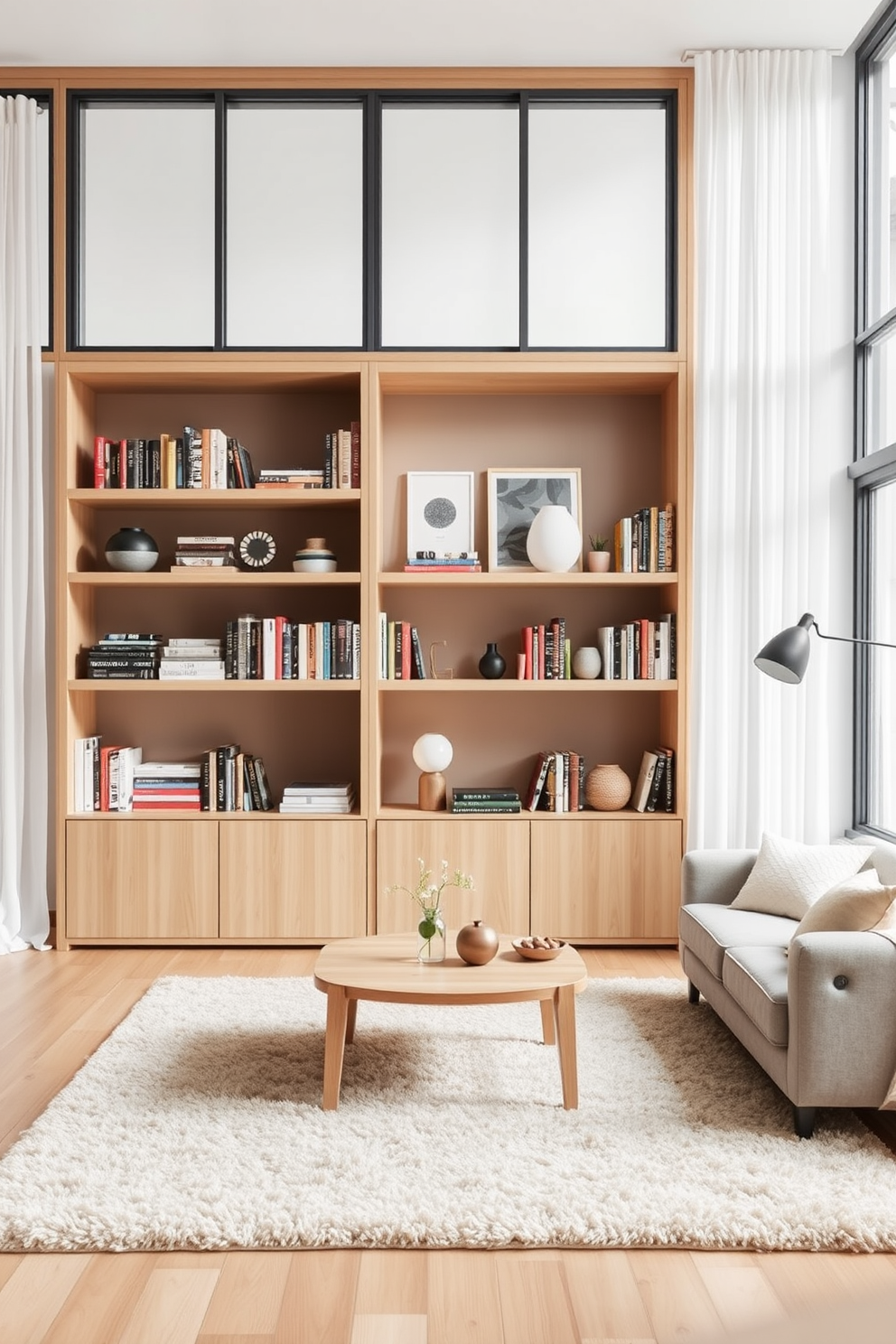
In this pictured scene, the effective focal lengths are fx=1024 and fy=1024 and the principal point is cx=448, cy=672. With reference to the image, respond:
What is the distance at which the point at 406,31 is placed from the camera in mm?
4160

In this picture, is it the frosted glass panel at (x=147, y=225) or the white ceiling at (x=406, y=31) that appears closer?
the white ceiling at (x=406, y=31)

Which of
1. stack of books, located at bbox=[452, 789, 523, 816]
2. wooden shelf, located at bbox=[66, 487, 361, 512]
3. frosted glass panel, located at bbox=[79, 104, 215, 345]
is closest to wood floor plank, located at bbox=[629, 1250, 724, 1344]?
stack of books, located at bbox=[452, 789, 523, 816]

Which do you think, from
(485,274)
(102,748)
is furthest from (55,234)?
(102,748)

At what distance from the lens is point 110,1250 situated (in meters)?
2.13

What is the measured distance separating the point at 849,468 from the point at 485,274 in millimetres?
1799

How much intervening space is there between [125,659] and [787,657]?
2.80m

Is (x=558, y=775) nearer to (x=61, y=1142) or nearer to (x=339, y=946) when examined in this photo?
(x=339, y=946)

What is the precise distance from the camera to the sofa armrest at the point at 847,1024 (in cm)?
258

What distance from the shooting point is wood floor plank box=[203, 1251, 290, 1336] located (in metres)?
1.89

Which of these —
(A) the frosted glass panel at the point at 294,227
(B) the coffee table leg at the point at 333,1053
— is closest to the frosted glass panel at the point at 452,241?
(A) the frosted glass panel at the point at 294,227

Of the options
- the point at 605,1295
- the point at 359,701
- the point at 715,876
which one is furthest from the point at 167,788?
the point at 605,1295

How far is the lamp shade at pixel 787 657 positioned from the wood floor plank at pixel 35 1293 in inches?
95.4

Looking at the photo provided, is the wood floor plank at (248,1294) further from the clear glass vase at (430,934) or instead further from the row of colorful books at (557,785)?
the row of colorful books at (557,785)

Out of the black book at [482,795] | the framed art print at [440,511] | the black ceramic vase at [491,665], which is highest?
the framed art print at [440,511]
